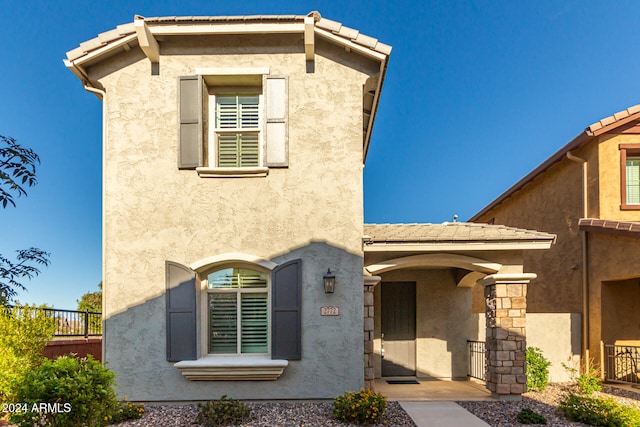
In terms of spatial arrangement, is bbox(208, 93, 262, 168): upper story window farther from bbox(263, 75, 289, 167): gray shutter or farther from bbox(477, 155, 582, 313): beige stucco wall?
bbox(477, 155, 582, 313): beige stucco wall

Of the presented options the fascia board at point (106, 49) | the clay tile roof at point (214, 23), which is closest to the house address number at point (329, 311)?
the clay tile roof at point (214, 23)

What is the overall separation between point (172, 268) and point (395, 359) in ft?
21.0

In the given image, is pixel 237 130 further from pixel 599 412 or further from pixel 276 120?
pixel 599 412

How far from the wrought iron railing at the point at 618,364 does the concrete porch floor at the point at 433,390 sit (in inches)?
135

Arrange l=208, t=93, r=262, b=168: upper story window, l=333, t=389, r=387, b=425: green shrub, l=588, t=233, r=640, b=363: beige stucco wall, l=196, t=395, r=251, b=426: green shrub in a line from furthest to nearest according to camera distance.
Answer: l=588, t=233, r=640, b=363: beige stucco wall → l=208, t=93, r=262, b=168: upper story window → l=333, t=389, r=387, b=425: green shrub → l=196, t=395, r=251, b=426: green shrub

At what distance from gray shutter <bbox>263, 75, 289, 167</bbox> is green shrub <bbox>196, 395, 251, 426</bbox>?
428cm

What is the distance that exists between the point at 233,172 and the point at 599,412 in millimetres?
7748

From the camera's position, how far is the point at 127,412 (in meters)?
7.17

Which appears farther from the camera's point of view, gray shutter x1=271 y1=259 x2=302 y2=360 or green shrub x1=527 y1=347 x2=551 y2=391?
green shrub x1=527 y1=347 x2=551 y2=391

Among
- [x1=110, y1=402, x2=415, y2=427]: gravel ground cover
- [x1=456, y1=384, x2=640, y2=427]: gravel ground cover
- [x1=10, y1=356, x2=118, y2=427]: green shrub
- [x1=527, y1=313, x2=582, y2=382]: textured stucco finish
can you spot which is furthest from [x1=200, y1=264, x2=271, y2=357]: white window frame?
[x1=527, y1=313, x2=582, y2=382]: textured stucco finish

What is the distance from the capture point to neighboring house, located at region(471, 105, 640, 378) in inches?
418

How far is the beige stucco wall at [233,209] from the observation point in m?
7.81

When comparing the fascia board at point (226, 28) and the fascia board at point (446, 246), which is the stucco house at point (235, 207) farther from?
the fascia board at point (446, 246)

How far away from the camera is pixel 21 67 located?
16250 mm
